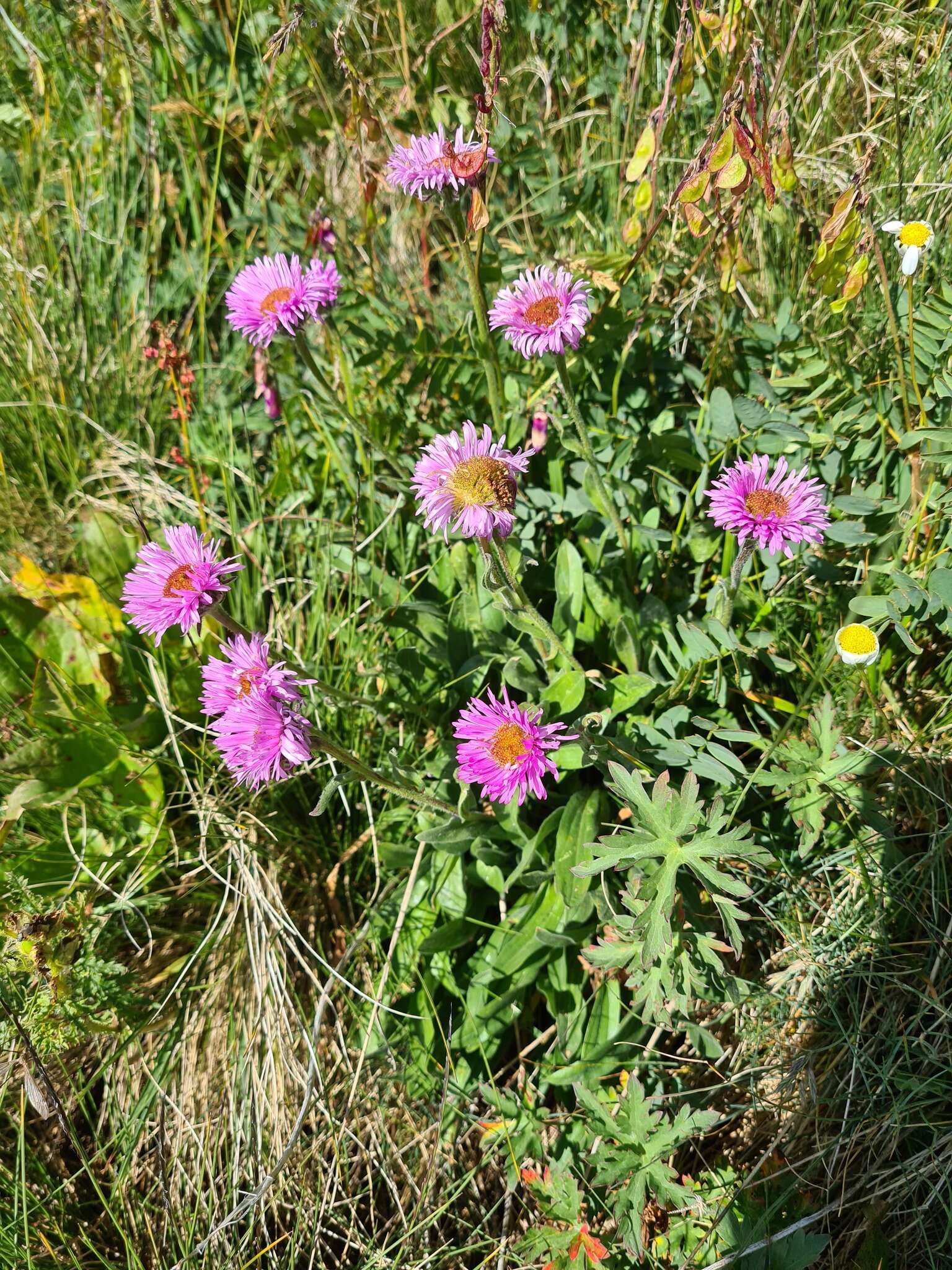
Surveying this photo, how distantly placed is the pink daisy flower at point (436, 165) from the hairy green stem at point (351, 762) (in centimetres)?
88

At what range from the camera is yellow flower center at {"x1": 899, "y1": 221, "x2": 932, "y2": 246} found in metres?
1.75

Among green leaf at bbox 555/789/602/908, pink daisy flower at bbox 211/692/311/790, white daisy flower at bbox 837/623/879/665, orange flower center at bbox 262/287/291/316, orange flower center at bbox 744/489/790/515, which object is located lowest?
green leaf at bbox 555/789/602/908

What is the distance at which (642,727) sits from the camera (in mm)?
1910

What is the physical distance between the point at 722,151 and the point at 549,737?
3.33 feet

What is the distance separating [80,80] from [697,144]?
2.07 metres

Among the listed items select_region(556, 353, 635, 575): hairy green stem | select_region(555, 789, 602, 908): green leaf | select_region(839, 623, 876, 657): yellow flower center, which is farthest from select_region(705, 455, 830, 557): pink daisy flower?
select_region(555, 789, 602, 908): green leaf

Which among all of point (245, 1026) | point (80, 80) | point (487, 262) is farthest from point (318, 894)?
point (80, 80)

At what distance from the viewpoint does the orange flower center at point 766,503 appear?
5.42 feet

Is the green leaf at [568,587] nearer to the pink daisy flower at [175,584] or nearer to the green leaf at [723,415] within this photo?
the green leaf at [723,415]

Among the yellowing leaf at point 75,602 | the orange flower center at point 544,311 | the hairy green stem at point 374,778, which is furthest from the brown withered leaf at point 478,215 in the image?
the yellowing leaf at point 75,602

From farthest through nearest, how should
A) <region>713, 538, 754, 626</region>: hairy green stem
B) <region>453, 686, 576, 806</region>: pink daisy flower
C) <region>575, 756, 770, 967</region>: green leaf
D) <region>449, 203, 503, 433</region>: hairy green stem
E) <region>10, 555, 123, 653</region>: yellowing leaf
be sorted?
<region>10, 555, 123, 653</region>: yellowing leaf
<region>449, 203, 503, 433</region>: hairy green stem
<region>713, 538, 754, 626</region>: hairy green stem
<region>453, 686, 576, 806</region>: pink daisy flower
<region>575, 756, 770, 967</region>: green leaf

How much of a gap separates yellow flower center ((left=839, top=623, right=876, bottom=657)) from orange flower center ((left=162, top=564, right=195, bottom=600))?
3.46 feet

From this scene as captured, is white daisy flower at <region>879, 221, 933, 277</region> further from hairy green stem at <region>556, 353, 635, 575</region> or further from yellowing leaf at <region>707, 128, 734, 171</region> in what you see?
hairy green stem at <region>556, 353, 635, 575</region>

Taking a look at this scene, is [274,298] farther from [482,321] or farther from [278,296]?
[482,321]
